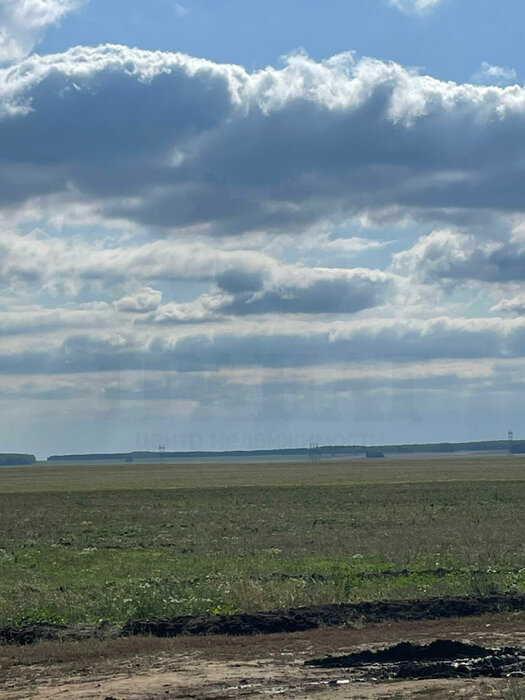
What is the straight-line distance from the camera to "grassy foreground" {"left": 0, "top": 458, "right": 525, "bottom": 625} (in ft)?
65.1

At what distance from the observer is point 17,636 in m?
16.5

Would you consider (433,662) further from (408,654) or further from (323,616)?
(323,616)

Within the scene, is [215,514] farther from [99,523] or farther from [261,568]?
[261,568]

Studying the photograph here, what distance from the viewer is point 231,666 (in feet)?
44.4

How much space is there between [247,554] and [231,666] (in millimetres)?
16964

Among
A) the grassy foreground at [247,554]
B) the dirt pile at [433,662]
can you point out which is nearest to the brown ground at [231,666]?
the dirt pile at [433,662]

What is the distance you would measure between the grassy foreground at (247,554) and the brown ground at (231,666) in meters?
3.01

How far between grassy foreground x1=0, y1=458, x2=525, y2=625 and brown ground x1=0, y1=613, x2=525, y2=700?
3.01m

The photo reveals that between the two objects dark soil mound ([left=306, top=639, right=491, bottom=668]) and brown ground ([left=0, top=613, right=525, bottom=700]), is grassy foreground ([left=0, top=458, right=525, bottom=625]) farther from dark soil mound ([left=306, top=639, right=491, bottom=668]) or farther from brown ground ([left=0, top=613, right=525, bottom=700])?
dark soil mound ([left=306, top=639, right=491, bottom=668])

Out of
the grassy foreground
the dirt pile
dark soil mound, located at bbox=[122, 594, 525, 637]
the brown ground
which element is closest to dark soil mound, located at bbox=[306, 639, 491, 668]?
the dirt pile

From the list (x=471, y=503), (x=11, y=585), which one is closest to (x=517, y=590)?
(x=11, y=585)

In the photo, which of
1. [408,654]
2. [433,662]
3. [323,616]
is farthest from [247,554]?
[433,662]

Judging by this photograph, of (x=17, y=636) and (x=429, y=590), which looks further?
(x=429, y=590)

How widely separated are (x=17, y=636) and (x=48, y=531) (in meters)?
27.2
